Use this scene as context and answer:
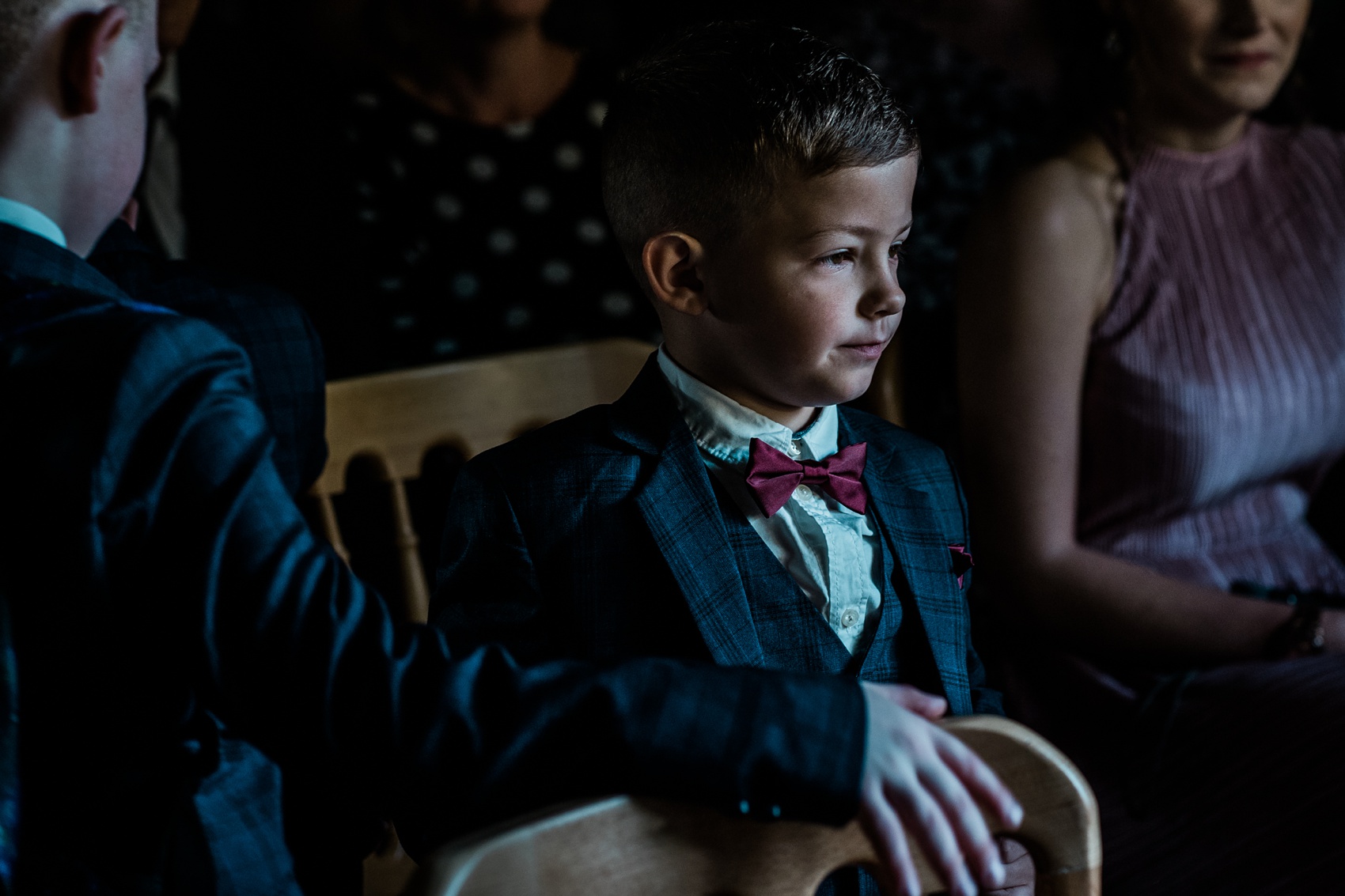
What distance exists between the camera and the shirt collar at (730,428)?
83cm

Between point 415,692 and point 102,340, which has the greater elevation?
point 102,340

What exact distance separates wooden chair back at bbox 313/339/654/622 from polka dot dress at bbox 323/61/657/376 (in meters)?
0.25

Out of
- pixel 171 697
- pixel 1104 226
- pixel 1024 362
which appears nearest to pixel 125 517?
pixel 171 697

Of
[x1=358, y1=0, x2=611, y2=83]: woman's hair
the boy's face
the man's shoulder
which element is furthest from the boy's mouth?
[x1=358, y1=0, x2=611, y2=83]: woman's hair

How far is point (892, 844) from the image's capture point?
549 millimetres

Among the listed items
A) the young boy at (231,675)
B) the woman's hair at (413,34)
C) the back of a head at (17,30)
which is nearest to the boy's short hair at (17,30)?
the back of a head at (17,30)

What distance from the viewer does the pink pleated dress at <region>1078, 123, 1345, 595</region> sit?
1241 millimetres

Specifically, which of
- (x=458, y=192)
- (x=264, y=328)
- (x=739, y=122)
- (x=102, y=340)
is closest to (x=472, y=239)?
(x=458, y=192)

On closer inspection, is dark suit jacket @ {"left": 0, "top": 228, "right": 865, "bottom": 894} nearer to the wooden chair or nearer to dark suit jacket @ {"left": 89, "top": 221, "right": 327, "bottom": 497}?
the wooden chair

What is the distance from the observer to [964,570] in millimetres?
879

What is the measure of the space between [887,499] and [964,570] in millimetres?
89

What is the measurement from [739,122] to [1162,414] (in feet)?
2.22

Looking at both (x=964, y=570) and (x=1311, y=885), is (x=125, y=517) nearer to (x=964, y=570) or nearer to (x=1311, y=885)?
(x=964, y=570)

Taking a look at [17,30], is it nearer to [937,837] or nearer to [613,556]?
[613,556]
